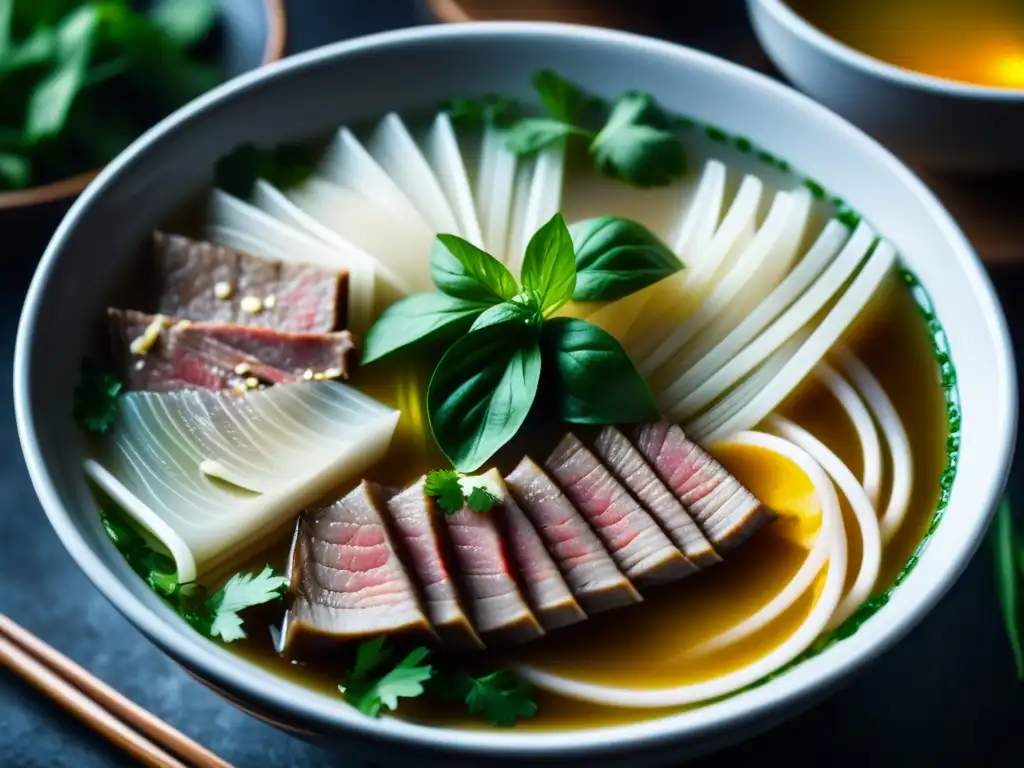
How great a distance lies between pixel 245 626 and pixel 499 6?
1.52 m

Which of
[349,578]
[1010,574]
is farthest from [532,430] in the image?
[1010,574]

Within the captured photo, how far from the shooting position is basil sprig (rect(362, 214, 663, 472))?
1645 millimetres

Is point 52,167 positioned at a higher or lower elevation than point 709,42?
lower

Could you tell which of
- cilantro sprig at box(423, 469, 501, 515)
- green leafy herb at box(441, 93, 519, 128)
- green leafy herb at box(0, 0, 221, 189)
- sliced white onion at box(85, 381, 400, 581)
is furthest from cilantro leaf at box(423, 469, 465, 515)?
green leafy herb at box(0, 0, 221, 189)

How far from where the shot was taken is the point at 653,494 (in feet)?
5.36

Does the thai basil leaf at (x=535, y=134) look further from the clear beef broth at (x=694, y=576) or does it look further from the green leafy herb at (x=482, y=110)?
the clear beef broth at (x=694, y=576)

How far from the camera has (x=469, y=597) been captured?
5.01ft

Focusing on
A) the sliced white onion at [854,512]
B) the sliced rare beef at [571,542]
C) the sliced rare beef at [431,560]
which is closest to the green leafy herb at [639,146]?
the sliced white onion at [854,512]

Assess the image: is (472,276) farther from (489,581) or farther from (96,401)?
(96,401)

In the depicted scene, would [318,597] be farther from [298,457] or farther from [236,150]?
[236,150]

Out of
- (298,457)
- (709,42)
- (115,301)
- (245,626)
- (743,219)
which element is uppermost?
(709,42)

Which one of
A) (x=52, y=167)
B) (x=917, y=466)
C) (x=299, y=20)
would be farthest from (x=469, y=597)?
(x=299, y=20)

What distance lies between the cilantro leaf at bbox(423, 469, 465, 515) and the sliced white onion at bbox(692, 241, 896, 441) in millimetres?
441

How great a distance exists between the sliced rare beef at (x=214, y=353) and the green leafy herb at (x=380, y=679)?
0.48 m
